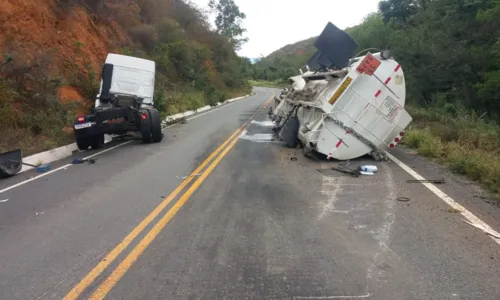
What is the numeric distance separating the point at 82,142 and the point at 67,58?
33.2 ft

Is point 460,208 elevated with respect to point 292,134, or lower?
elevated

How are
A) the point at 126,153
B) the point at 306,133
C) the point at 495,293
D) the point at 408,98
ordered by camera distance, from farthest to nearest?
the point at 408,98
the point at 126,153
the point at 306,133
the point at 495,293

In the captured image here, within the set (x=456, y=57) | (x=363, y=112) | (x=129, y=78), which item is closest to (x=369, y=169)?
(x=363, y=112)

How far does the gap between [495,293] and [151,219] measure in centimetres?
412

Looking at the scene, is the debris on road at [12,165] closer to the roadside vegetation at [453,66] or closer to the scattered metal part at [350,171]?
the scattered metal part at [350,171]

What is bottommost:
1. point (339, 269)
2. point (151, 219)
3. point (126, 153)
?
point (126, 153)

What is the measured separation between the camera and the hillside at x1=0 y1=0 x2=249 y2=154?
1398 cm

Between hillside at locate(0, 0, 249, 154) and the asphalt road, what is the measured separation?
15.7ft

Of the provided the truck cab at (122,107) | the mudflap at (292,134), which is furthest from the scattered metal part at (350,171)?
the truck cab at (122,107)

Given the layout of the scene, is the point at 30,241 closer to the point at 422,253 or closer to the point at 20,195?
the point at 20,195

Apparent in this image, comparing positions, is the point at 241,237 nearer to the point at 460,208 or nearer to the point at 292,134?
the point at 460,208

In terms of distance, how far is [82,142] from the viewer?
12.9 metres

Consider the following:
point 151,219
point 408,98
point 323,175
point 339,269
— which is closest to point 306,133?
point 323,175

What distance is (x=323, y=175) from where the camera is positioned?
360 inches
